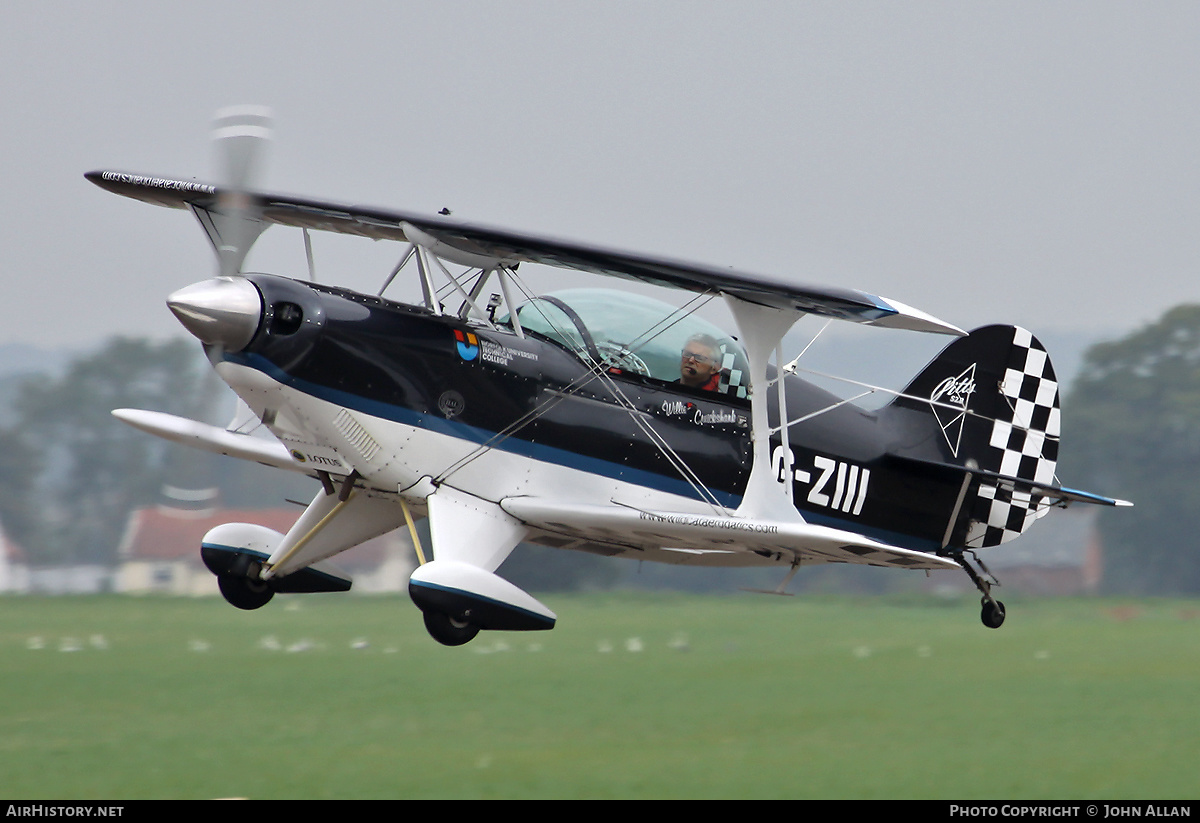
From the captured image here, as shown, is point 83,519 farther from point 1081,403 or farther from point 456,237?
point 456,237

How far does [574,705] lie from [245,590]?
414 cm

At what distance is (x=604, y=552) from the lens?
11055 mm

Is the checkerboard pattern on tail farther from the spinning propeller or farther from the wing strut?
the spinning propeller

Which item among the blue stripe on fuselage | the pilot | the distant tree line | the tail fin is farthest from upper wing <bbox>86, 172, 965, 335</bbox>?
the distant tree line

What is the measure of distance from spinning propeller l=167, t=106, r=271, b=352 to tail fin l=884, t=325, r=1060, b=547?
218 inches

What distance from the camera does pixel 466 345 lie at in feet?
32.1

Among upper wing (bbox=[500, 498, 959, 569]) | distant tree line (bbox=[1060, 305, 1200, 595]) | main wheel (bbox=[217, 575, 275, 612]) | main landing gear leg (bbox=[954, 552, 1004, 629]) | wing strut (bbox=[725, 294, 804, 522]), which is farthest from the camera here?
distant tree line (bbox=[1060, 305, 1200, 595])

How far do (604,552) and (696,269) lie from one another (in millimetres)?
2865

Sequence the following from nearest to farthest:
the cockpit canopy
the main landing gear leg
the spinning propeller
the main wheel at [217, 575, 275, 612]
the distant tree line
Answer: the spinning propeller
the cockpit canopy
the main wheel at [217, 575, 275, 612]
the main landing gear leg
the distant tree line

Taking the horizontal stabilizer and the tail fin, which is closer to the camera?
the horizontal stabilizer

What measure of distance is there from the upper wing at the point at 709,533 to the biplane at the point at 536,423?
0.08ft

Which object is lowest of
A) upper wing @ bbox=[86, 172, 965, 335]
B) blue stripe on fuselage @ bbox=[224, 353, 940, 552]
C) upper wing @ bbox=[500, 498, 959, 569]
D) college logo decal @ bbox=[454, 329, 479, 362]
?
upper wing @ bbox=[500, 498, 959, 569]

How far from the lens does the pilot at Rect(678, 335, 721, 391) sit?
10641 millimetres

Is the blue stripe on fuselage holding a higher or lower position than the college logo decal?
lower
